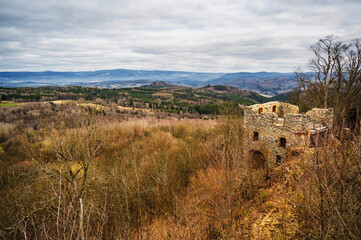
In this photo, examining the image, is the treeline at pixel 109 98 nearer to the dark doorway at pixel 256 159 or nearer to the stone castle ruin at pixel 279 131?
the stone castle ruin at pixel 279 131

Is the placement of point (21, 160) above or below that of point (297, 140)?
below

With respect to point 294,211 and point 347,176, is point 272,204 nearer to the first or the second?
point 294,211

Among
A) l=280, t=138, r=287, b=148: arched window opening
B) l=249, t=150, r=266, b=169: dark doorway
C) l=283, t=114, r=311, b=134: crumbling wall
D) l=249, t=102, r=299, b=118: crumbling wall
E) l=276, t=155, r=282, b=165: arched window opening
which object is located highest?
l=249, t=102, r=299, b=118: crumbling wall

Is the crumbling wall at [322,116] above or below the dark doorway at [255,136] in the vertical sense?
above

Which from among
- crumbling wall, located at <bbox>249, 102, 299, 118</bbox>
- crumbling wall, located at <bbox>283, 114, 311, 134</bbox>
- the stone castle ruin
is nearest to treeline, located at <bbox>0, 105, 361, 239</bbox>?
the stone castle ruin

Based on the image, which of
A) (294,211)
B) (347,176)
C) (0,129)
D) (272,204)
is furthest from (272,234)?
(0,129)

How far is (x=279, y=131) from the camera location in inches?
592

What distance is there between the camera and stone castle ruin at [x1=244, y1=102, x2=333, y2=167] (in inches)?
536

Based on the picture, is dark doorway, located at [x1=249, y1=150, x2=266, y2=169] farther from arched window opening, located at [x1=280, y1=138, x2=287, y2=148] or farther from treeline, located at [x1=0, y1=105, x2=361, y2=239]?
treeline, located at [x1=0, y1=105, x2=361, y2=239]

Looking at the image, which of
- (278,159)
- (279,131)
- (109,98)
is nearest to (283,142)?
(279,131)

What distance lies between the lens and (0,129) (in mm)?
27203

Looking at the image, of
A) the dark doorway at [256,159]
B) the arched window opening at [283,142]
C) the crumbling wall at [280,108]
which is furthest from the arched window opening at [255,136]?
the crumbling wall at [280,108]

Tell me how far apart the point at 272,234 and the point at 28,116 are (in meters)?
48.1

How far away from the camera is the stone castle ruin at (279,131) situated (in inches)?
536
